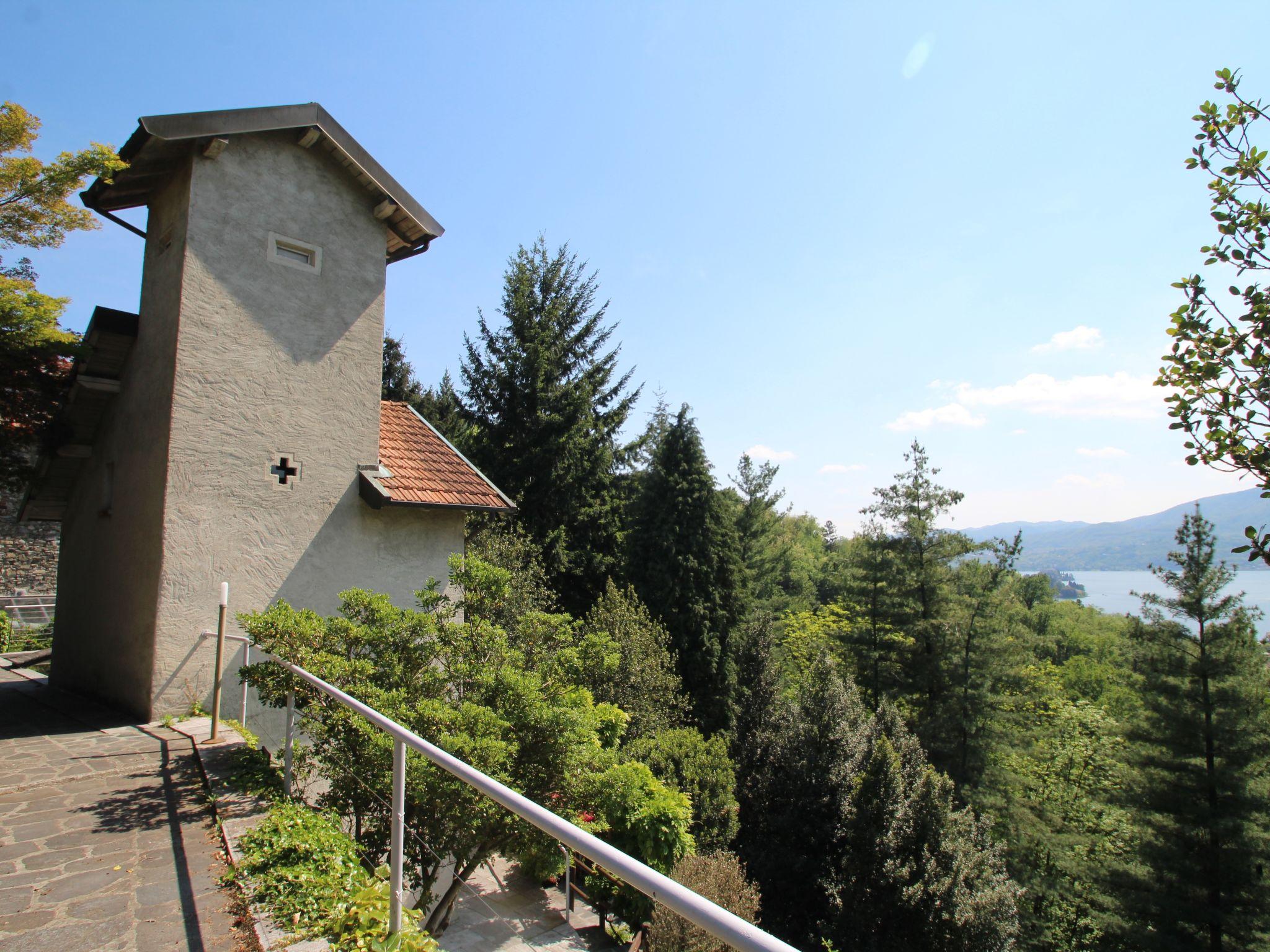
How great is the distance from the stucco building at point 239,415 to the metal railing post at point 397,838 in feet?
21.4

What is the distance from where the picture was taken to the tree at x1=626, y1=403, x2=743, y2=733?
877 inches

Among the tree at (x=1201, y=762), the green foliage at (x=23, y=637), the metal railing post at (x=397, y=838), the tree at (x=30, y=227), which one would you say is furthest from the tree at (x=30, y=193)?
the tree at (x=1201, y=762)

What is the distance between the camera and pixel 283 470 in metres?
8.93

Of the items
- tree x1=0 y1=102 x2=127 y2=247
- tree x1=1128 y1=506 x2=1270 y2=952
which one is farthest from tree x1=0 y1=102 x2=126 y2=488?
tree x1=1128 y1=506 x2=1270 y2=952

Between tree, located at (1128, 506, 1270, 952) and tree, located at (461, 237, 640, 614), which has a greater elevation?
tree, located at (461, 237, 640, 614)

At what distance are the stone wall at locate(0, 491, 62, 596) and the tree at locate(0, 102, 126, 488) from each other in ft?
50.4

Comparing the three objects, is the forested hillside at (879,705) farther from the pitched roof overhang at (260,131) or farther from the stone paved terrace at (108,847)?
the pitched roof overhang at (260,131)

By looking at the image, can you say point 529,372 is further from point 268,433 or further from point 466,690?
point 466,690

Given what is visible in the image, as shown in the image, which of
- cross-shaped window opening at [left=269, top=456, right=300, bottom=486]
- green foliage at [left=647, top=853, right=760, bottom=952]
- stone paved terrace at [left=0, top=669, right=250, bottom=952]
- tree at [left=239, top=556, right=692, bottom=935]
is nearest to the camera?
stone paved terrace at [left=0, top=669, right=250, bottom=952]

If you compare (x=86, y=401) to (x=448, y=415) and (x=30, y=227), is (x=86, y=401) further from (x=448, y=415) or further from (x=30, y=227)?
(x=448, y=415)

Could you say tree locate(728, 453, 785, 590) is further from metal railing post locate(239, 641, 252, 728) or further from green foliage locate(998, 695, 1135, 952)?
metal railing post locate(239, 641, 252, 728)

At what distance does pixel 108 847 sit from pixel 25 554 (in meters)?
24.6

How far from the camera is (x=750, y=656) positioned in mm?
23203

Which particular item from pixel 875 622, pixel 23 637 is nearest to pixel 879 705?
pixel 875 622
